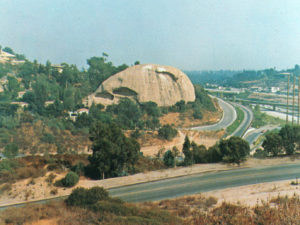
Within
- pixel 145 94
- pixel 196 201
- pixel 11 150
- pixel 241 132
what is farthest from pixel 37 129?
pixel 241 132

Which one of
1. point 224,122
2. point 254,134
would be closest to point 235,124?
point 224,122

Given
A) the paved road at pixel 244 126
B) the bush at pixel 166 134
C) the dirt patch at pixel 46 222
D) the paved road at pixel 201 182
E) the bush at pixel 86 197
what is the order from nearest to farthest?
the dirt patch at pixel 46 222, the bush at pixel 86 197, the paved road at pixel 201 182, the bush at pixel 166 134, the paved road at pixel 244 126

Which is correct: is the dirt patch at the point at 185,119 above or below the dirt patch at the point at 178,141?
above

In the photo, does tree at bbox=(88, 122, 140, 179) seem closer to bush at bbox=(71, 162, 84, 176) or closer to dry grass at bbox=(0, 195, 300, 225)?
bush at bbox=(71, 162, 84, 176)

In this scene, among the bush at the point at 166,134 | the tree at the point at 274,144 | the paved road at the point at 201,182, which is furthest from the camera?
the bush at the point at 166,134

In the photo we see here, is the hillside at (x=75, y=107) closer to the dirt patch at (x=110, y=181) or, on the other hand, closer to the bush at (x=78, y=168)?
the bush at (x=78, y=168)

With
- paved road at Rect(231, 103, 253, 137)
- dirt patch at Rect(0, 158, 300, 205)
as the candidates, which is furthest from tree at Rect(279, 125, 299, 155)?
paved road at Rect(231, 103, 253, 137)

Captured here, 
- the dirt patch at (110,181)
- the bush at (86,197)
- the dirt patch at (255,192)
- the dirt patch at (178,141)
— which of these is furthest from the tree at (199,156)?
the bush at (86,197)
